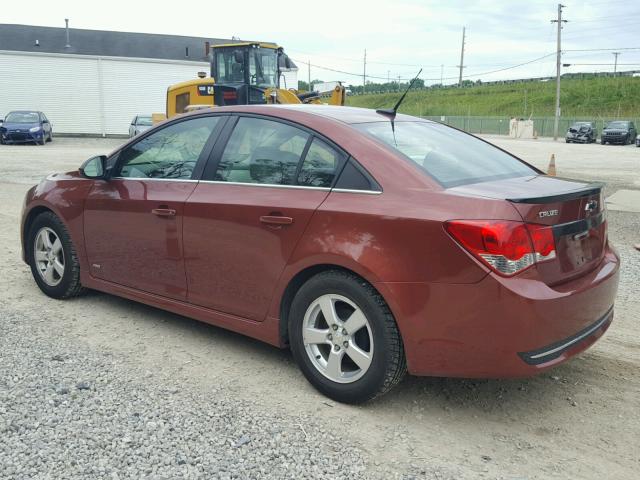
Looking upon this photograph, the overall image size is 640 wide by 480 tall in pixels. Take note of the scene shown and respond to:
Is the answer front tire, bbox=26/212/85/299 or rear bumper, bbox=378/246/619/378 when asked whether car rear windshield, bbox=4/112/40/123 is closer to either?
front tire, bbox=26/212/85/299

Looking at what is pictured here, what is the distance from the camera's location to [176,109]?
828 inches

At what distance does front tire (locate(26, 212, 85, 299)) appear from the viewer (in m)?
5.05

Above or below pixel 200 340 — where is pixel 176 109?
above

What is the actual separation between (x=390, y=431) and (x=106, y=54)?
4279 cm

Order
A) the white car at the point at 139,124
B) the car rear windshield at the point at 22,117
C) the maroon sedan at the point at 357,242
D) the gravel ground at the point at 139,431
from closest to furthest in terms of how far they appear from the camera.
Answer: the gravel ground at the point at 139,431 → the maroon sedan at the point at 357,242 → the car rear windshield at the point at 22,117 → the white car at the point at 139,124

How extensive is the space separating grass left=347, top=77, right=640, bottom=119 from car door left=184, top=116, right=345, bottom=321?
60938 millimetres

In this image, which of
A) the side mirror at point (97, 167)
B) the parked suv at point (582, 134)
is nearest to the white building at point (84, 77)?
the parked suv at point (582, 134)

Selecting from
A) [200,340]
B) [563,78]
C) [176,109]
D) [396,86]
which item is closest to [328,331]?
[200,340]

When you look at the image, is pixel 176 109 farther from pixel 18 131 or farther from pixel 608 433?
pixel 608 433

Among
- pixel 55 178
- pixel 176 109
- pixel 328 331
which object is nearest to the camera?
pixel 328 331

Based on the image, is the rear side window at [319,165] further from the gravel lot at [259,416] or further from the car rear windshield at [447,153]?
the gravel lot at [259,416]

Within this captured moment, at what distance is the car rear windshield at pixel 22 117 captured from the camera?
28141 millimetres

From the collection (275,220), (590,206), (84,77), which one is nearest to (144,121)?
(84,77)

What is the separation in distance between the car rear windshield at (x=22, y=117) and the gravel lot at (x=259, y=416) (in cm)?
2670
